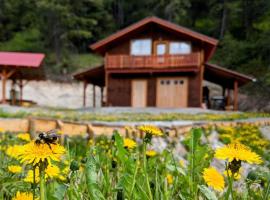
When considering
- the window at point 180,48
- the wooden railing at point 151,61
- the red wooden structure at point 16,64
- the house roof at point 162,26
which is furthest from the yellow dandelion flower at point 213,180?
the window at point 180,48

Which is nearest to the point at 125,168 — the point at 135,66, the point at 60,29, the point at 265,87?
the point at 135,66

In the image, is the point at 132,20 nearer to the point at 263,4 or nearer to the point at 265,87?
the point at 263,4

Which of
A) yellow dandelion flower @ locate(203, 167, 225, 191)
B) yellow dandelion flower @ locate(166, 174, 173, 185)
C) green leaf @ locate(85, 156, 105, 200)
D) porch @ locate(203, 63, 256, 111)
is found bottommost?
yellow dandelion flower @ locate(166, 174, 173, 185)

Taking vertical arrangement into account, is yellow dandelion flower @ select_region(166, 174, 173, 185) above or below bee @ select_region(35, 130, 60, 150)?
below

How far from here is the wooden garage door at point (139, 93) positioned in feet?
78.0

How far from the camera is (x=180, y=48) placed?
2305 centimetres

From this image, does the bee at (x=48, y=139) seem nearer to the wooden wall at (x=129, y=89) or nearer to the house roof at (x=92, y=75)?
the wooden wall at (x=129, y=89)

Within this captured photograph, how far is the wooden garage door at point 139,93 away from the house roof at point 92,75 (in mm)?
3041

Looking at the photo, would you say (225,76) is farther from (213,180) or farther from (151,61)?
(213,180)

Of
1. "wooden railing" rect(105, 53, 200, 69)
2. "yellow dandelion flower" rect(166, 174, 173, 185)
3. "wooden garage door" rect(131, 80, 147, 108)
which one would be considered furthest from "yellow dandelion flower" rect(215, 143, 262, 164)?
"wooden garage door" rect(131, 80, 147, 108)

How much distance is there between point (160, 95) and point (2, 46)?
30.2 meters

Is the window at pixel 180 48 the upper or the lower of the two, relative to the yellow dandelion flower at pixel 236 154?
upper

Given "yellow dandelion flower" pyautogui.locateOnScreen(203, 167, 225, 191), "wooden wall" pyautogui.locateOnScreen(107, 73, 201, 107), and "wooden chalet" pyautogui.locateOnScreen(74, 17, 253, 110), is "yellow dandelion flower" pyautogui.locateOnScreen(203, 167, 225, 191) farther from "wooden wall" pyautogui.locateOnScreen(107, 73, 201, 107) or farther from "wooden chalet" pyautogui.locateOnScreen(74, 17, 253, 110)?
"wooden wall" pyautogui.locateOnScreen(107, 73, 201, 107)

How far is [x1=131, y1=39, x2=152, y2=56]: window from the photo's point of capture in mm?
23281
